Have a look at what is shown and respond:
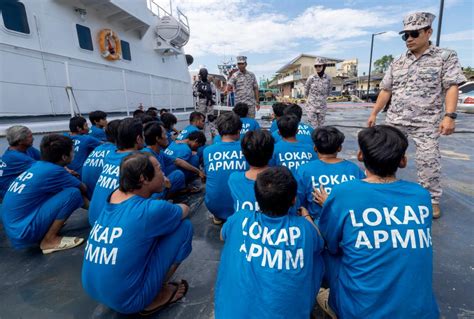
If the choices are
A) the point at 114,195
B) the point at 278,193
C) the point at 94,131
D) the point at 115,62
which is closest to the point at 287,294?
the point at 278,193

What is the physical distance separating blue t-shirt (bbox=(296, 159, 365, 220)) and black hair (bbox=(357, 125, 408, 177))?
1.57 feet

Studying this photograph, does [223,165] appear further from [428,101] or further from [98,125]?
[98,125]

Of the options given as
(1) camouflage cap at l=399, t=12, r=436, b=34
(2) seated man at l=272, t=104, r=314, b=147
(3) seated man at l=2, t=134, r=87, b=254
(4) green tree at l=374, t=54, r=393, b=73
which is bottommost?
(3) seated man at l=2, t=134, r=87, b=254

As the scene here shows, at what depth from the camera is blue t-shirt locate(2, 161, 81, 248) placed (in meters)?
2.32

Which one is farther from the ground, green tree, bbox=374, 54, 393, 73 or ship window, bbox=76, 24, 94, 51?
green tree, bbox=374, 54, 393, 73

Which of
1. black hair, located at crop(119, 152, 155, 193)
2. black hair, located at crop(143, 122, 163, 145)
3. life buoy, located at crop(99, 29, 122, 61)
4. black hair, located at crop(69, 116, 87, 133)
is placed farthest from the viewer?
life buoy, located at crop(99, 29, 122, 61)

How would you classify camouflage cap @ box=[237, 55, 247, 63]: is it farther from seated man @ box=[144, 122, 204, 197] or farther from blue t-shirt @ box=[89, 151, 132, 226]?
blue t-shirt @ box=[89, 151, 132, 226]

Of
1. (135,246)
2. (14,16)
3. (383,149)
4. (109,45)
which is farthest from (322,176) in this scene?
(109,45)

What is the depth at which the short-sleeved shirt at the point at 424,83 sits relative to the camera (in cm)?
270

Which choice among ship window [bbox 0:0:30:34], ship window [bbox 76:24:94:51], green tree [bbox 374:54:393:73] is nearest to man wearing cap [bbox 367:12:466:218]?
→ ship window [bbox 0:0:30:34]

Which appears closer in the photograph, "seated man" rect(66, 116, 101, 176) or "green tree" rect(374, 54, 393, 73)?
"seated man" rect(66, 116, 101, 176)

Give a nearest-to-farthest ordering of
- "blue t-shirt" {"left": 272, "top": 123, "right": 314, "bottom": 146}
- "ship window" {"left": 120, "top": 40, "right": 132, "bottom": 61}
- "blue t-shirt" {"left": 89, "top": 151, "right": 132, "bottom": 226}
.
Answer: "blue t-shirt" {"left": 89, "top": 151, "right": 132, "bottom": 226}
"blue t-shirt" {"left": 272, "top": 123, "right": 314, "bottom": 146}
"ship window" {"left": 120, "top": 40, "right": 132, "bottom": 61}

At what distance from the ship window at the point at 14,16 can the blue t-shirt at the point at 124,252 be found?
5526 mm

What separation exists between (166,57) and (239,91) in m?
5.53
